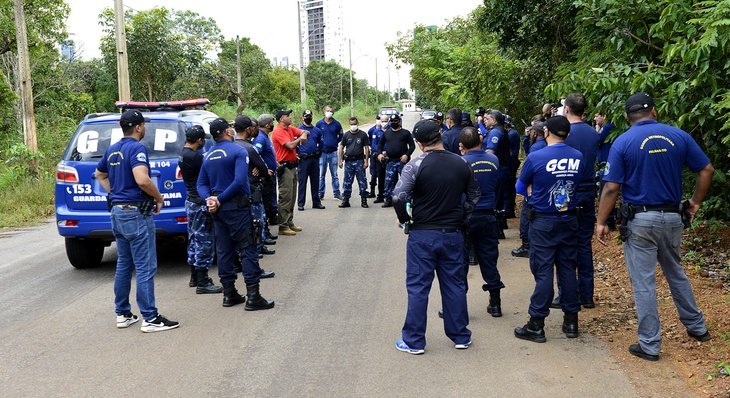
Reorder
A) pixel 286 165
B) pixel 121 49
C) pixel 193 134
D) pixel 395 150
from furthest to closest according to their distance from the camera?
pixel 121 49 → pixel 395 150 → pixel 286 165 → pixel 193 134

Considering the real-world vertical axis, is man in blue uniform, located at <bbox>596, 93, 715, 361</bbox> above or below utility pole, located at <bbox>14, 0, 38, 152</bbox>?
below

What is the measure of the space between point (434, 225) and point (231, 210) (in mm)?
2262

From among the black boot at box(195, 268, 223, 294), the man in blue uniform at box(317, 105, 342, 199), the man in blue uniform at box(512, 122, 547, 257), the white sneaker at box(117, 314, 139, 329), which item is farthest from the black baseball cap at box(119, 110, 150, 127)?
the man in blue uniform at box(317, 105, 342, 199)

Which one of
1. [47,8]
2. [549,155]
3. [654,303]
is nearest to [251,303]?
[549,155]

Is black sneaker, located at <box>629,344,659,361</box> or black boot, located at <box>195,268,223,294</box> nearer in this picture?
black sneaker, located at <box>629,344,659,361</box>

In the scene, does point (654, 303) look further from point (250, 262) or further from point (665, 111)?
point (250, 262)

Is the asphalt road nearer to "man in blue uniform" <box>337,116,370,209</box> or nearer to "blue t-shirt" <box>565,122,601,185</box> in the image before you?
"blue t-shirt" <box>565,122,601,185</box>

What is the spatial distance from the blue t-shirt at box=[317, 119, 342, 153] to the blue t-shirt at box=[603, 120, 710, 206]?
31.1 feet

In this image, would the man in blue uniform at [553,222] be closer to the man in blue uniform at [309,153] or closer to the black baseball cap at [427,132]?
the black baseball cap at [427,132]

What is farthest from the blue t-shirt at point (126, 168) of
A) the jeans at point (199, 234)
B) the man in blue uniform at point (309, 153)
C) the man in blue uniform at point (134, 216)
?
the man in blue uniform at point (309, 153)

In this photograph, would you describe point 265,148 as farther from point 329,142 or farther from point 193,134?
point 329,142

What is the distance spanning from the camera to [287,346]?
18.5 ft

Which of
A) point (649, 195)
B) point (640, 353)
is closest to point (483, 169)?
point (649, 195)

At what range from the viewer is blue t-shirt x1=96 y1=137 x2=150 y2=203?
611cm
